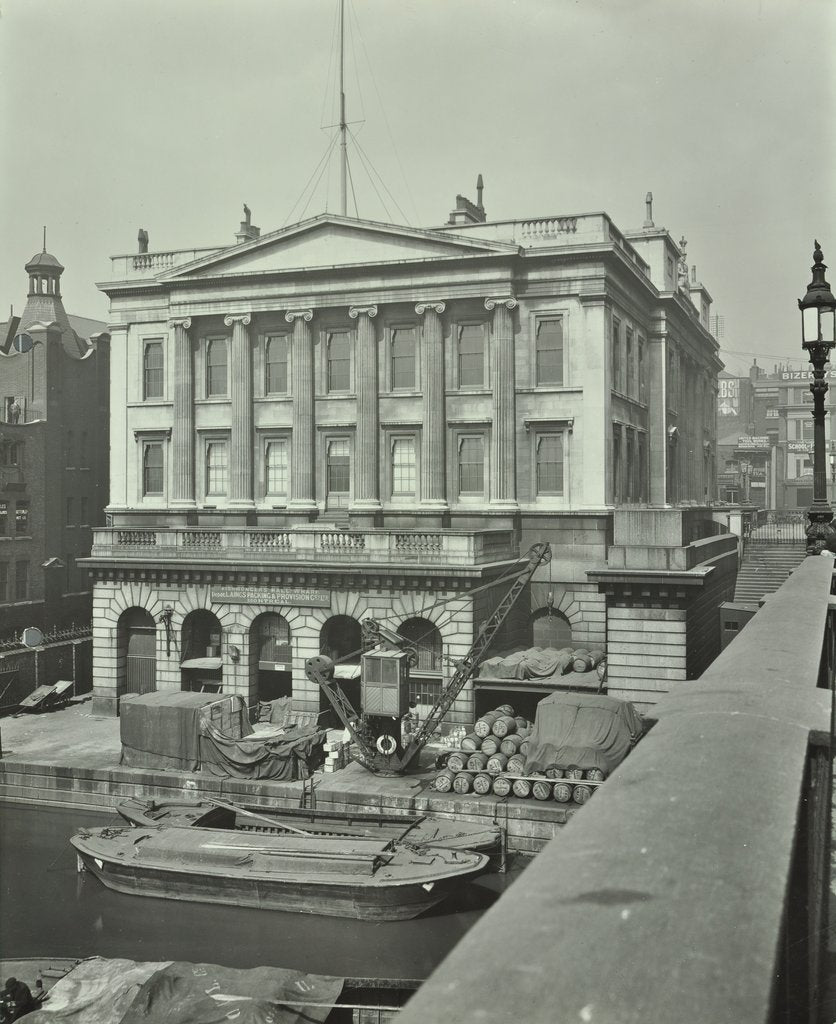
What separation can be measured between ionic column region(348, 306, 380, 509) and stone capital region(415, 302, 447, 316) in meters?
2.31

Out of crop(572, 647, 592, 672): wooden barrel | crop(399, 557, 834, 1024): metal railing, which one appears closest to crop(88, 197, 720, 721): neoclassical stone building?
crop(572, 647, 592, 672): wooden barrel

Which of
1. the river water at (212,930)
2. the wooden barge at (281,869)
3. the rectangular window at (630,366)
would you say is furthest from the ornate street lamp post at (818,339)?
the rectangular window at (630,366)

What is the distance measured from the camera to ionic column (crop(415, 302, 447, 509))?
42.8 m

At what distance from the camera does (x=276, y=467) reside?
46.1 metres

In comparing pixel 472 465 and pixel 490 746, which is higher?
pixel 472 465

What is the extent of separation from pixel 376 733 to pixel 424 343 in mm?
18053

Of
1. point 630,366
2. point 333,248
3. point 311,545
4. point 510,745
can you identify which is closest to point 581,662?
point 510,745

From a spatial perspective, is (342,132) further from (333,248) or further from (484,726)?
(484,726)

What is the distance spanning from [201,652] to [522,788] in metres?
18.8

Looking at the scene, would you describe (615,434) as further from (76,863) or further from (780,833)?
(780,833)

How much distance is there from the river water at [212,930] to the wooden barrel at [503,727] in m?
5.50

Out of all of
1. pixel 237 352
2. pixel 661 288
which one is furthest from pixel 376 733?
pixel 661 288

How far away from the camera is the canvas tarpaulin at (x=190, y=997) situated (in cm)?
1702

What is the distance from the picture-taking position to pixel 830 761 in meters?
3.72
